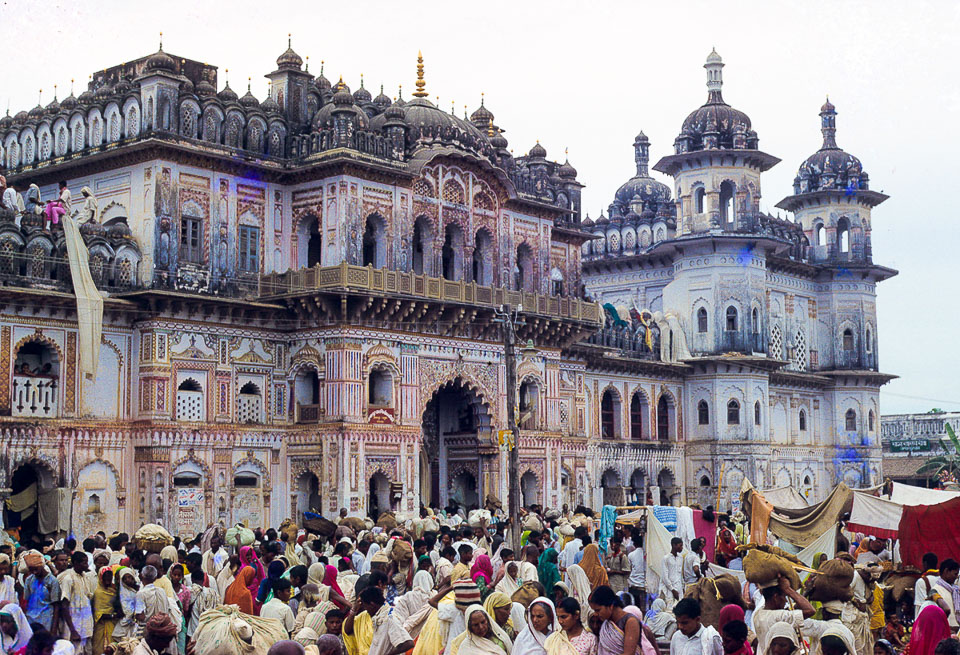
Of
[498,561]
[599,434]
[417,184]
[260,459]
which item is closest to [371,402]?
[260,459]

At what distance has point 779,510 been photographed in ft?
66.8

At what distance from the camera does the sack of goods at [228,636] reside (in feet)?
29.2

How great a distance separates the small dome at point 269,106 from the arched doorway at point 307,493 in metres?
8.67

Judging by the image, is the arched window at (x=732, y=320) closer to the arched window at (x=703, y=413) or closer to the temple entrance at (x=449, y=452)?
the arched window at (x=703, y=413)

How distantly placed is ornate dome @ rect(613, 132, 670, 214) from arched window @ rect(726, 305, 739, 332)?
809 centimetres

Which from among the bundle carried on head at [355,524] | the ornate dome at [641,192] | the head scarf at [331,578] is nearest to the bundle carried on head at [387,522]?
the bundle carried on head at [355,524]

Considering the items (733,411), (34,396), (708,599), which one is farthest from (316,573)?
(733,411)

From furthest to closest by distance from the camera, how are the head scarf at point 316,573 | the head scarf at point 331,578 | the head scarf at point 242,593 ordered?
the head scarf at point 316,573
the head scarf at point 242,593
the head scarf at point 331,578

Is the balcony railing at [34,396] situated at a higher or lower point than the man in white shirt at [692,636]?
higher

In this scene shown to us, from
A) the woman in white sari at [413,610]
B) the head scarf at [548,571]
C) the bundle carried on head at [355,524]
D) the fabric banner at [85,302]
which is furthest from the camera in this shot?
the fabric banner at [85,302]

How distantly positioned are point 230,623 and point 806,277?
44945 mm

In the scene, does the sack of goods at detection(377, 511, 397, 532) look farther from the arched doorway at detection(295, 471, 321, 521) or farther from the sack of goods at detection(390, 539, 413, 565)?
the sack of goods at detection(390, 539, 413, 565)

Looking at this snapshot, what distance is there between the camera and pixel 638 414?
44656mm

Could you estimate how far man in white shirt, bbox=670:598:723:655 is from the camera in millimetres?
9180
